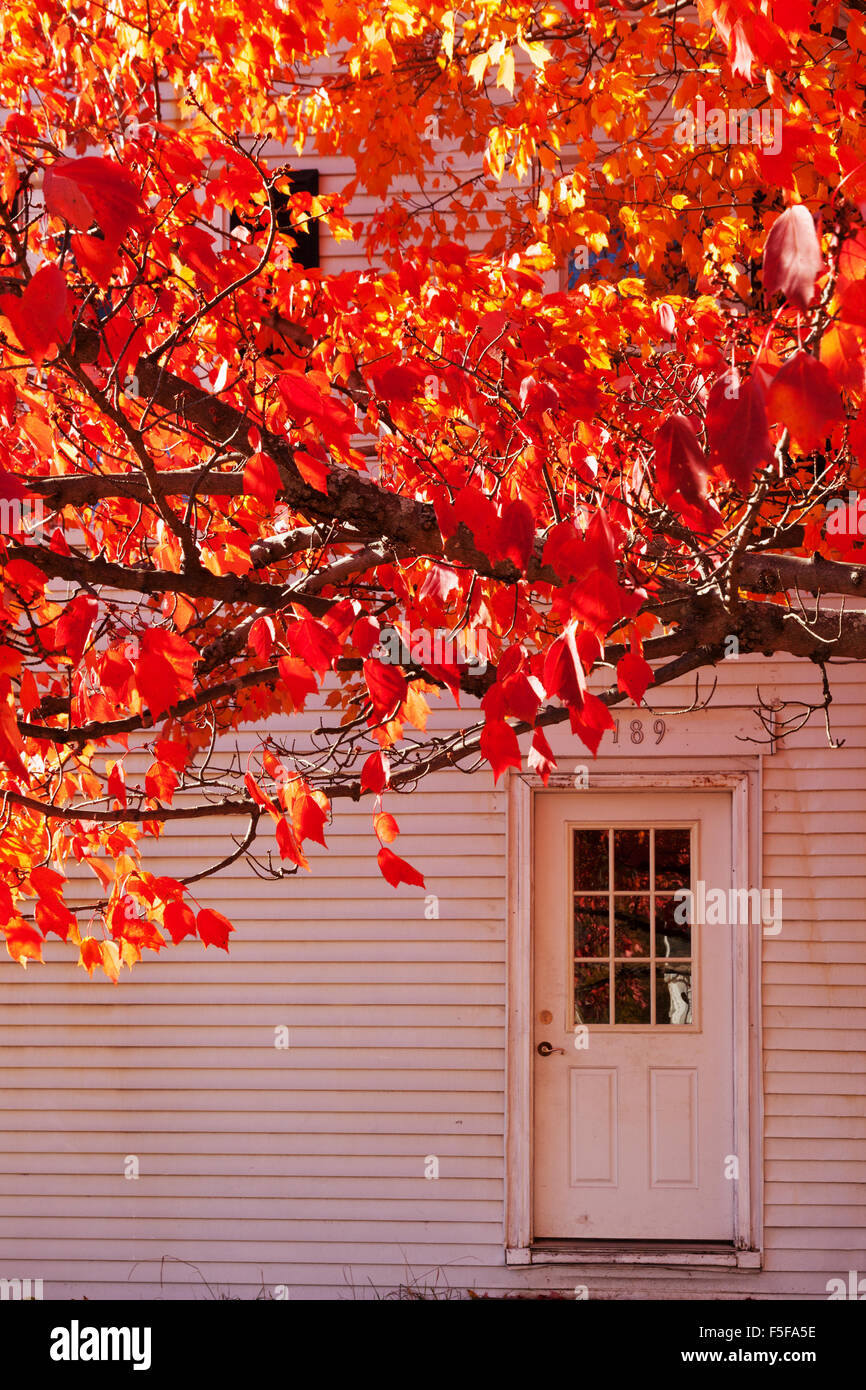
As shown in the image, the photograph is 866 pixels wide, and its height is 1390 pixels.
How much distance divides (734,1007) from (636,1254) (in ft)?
4.46

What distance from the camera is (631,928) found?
673 centimetres

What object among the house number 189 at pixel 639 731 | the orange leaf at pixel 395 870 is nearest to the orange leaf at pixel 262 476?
the orange leaf at pixel 395 870

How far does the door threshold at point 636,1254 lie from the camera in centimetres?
621

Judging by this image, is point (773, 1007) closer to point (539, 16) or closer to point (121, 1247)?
point (121, 1247)

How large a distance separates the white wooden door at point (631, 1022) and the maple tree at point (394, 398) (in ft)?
3.18

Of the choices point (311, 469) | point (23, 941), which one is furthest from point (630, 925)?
point (311, 469)

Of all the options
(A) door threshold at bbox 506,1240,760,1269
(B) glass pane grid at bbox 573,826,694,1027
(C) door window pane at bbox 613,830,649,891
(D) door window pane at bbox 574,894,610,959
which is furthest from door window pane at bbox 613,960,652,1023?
(A) door threshold at bbox 506,1240,760,1269

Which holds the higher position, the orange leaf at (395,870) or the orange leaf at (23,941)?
the orange leaf at (395,870)

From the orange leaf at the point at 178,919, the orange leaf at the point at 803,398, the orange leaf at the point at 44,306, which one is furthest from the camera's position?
the orange leaf at the point at 178,919

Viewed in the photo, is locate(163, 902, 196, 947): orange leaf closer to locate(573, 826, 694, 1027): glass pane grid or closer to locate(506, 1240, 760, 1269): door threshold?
locate(573, 826, 694, 1027): glass pane grid

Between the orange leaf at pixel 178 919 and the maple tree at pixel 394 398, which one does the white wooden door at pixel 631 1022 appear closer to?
the maple tree at pixel 394 398

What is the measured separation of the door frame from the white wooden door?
85 millimetres

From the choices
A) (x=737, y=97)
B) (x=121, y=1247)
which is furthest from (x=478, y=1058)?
(x=737, y=97)

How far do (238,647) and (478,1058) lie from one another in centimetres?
359
